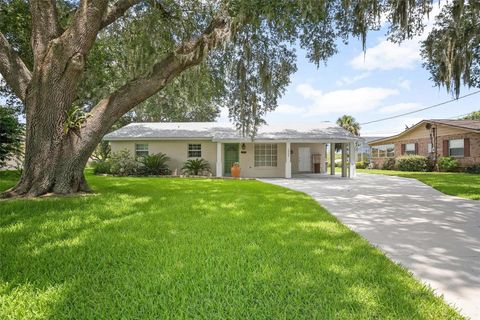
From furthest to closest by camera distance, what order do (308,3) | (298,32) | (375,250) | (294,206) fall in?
(298,32), (294,206), (308,3), (375,250)

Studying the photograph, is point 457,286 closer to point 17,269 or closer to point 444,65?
point 17,269

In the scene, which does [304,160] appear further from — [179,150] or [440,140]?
[440,140]

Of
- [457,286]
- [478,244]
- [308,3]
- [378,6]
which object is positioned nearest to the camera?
[457,286]

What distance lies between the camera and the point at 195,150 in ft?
54.5

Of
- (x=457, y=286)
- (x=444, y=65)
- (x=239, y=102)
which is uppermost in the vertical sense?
(x=444, y=65)

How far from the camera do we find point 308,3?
5.88 m

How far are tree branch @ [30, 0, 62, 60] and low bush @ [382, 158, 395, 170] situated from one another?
82.6ft

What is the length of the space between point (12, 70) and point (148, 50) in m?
3.78

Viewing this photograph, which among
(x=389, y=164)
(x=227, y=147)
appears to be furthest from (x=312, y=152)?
(x=389, y=164)

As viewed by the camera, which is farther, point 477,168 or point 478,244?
point 477,168

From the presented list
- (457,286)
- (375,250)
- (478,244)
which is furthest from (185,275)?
(478,244)

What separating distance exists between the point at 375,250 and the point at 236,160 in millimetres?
13643

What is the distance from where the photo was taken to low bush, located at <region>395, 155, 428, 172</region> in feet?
67.3

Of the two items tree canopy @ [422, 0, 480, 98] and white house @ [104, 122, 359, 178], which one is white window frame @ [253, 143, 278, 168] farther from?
tree canopy @ [422, 0, 480, 98]
